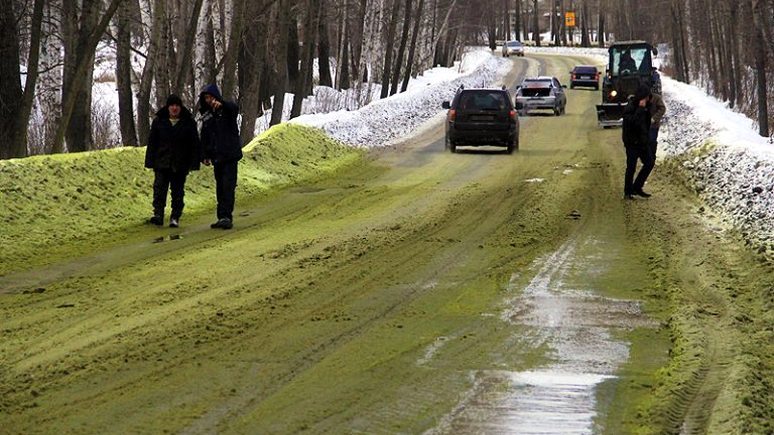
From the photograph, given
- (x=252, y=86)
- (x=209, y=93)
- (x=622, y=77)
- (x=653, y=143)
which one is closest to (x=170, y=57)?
(x=252, y=86)

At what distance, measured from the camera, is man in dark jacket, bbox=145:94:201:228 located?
50.8ft

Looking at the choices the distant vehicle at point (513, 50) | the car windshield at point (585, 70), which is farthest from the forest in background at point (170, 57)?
the distant vehicle at point (513, 50)

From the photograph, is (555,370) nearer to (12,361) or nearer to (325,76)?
(12,361)

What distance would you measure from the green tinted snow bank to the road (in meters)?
0.69

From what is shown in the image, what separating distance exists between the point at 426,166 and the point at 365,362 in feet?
59.0

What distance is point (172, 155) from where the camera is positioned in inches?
612

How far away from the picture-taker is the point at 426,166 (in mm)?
25703

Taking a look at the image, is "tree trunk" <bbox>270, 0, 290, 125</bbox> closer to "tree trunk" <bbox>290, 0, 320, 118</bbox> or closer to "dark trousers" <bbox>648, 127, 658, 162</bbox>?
"tree trunk" <bbox>290, 0, 320, 118</bbox>

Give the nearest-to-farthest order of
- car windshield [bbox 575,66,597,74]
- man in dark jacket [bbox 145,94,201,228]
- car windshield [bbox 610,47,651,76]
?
1. man in dark jacket [bbox 145,94,201,228]
2. car windshield [bbox 610,47,651,76]
3. car windshield [bbox 575,66,597,74]

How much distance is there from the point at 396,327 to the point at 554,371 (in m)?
1.67

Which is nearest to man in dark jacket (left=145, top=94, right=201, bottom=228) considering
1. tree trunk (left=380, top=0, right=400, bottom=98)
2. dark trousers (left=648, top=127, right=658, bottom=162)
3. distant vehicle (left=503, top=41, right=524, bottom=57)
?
dark trousers (left=648, top=127, right=658, bottom=162)

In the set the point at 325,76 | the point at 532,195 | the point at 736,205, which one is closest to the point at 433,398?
the point at 736,205

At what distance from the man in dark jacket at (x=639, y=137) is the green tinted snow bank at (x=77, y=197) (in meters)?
5.88

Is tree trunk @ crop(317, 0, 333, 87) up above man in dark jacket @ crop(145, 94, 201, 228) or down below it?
above
